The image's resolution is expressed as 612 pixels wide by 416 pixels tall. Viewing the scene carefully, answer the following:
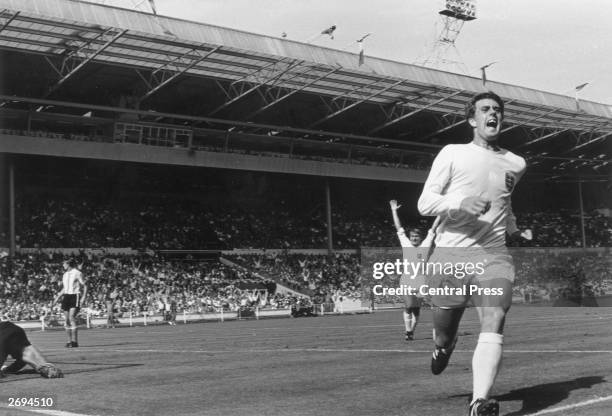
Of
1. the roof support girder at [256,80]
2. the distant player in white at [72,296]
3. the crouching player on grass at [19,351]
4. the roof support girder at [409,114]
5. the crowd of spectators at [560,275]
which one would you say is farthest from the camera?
the roof support girder at [409,114]

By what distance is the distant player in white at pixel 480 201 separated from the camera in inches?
215

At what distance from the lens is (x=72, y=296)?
57.6 ft

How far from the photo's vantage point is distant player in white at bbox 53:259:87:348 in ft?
56.2

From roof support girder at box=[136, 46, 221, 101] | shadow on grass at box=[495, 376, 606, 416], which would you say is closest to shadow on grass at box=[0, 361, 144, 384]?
shadow on grass at box=[495, 376, 606, 416]

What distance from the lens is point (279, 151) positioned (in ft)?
175

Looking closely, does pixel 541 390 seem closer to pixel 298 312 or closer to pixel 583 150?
pixel 298 312

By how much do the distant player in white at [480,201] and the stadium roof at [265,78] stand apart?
30931mm

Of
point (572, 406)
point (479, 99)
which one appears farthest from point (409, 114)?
point (572, 406)

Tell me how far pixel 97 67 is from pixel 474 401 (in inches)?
1496

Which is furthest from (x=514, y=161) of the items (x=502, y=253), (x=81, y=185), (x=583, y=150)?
(x=583, y=150)

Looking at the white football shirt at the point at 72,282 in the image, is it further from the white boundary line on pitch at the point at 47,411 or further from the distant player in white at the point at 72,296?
the white boundary line on pitch at the point at 47,411

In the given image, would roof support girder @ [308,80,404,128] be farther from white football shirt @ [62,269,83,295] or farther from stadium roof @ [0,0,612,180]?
white football shirt @ [62,269,83,295]

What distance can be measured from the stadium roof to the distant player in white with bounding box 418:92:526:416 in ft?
101

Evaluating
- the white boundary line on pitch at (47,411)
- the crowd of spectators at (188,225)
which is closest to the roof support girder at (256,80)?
the crowd of spectators at (188,225)
